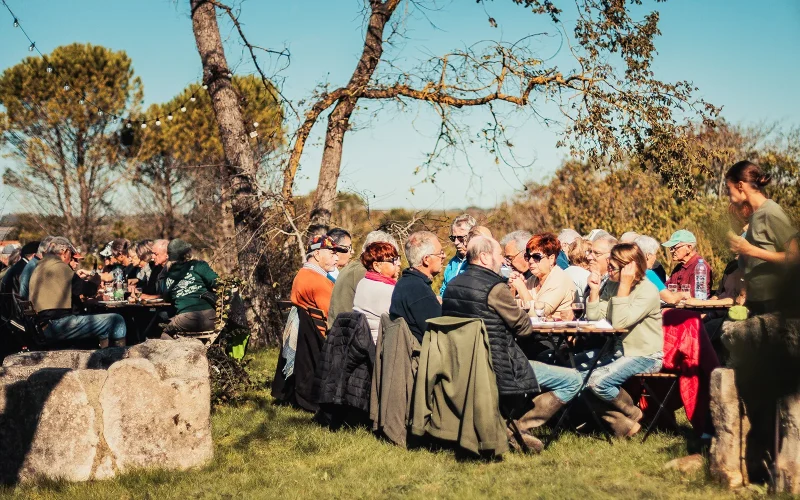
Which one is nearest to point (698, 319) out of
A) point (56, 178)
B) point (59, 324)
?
point (59, 324)

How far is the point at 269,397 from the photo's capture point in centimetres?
825

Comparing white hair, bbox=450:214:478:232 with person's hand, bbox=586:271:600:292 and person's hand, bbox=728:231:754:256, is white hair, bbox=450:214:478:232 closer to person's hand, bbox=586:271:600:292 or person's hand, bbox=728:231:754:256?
person's hand, bbox=586:271:600:292

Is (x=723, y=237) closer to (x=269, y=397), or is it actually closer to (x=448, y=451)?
(x=448, y=451)

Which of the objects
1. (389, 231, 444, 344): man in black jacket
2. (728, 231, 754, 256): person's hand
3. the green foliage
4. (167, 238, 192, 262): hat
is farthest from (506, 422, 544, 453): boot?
the green foliage

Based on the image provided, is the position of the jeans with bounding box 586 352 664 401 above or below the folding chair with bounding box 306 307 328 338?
below

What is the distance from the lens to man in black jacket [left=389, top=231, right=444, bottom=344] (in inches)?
245

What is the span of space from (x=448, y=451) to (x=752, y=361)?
4067 millimetres

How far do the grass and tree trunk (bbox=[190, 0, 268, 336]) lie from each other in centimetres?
560

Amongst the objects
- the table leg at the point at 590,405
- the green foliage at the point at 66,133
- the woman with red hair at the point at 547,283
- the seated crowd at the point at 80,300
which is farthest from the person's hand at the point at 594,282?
the green foliage at the point at 66,133

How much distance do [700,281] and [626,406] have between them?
6.97ft

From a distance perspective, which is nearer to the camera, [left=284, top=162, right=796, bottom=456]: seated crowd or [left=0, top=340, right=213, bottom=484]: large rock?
[left=0, top=340, right=213, bottom=484]: large rock

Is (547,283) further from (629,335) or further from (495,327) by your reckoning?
(495,327)

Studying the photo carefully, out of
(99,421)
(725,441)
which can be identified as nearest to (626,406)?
(725,441)

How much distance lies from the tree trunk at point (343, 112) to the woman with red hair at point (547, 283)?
16.6ft
